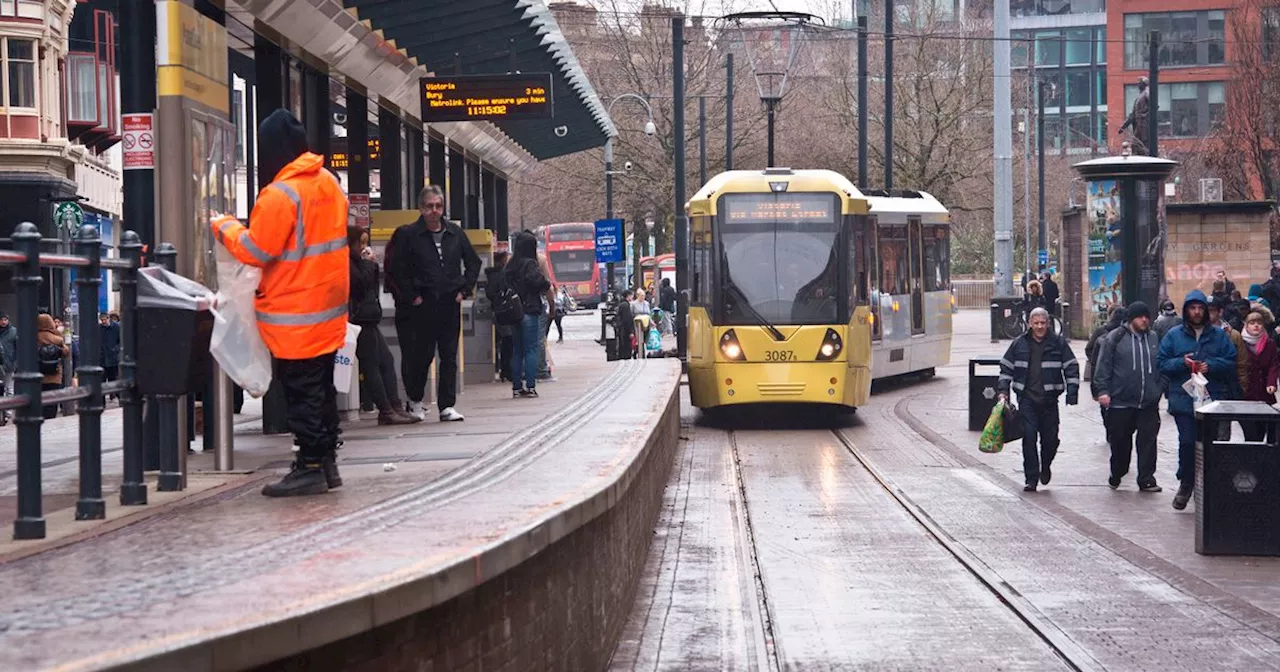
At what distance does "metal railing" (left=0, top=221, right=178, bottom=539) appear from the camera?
21.6 feet

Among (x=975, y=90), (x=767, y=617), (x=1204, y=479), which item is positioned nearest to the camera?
(x=767, y=617)

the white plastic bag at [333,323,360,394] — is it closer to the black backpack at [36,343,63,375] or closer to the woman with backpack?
the woman with backpack

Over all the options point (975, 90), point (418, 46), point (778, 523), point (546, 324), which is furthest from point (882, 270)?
point (975, 90)

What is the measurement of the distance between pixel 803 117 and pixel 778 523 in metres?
47.6

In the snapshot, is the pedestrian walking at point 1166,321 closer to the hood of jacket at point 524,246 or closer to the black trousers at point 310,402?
the hood of jacket at point 524,246

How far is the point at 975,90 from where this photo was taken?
5775 centimetres

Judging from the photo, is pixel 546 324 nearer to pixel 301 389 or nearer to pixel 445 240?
pixel 445 240

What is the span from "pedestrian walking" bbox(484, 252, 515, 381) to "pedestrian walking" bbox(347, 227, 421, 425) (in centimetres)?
469

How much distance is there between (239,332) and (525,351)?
1022 cm

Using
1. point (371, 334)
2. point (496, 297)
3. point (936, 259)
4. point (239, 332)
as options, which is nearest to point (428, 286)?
point (371, 334)

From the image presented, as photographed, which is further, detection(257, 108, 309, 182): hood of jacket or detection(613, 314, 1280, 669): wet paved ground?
detection(613, 314, 1280, 669): wet paved ground

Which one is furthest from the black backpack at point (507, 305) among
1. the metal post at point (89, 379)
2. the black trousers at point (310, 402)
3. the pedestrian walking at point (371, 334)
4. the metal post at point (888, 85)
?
the metal post at point (888, 85)

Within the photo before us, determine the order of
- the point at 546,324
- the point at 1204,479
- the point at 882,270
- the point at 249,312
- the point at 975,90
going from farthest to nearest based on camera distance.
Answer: the point at 975,90
the point at 882,270
the point at 546,324
the point at 1204,479
the point at 249,312

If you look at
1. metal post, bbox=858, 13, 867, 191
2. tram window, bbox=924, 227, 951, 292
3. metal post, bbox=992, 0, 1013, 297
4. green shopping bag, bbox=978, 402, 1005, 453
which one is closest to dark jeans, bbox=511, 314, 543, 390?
green shopping bag, bbox=978, 402, 1005, 453
